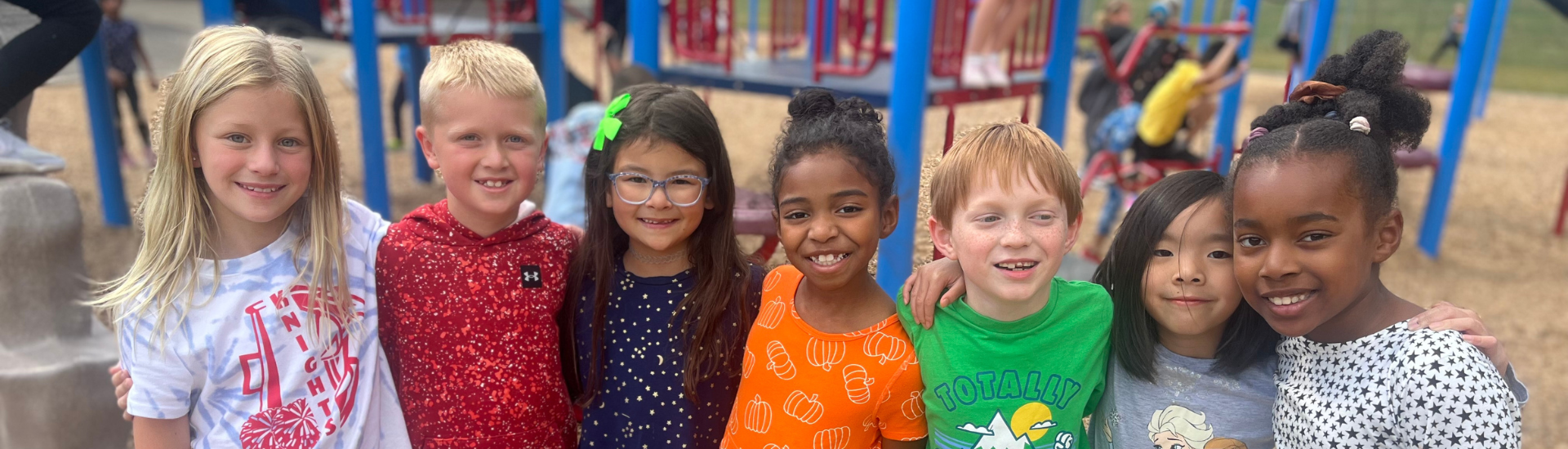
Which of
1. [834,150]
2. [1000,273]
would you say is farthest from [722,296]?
[1000,273]

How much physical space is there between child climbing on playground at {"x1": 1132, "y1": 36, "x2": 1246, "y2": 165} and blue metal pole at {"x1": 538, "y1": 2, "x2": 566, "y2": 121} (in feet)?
12.7

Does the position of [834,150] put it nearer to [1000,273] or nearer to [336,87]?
[1000,273]

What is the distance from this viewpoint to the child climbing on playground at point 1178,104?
6348 mm

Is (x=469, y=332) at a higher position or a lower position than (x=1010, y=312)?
lower

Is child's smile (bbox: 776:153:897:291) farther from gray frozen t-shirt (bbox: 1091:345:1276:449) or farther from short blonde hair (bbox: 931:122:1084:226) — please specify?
gray frozen t-shirt (bbox: 1091:345:1276:449)

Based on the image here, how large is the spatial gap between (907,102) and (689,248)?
1.81 meters

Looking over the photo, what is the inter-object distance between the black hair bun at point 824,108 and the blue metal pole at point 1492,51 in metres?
7.59

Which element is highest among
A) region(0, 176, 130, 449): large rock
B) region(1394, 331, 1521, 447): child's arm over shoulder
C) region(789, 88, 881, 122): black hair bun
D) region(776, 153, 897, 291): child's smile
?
region(789, 88, 881, 122): black hair bun

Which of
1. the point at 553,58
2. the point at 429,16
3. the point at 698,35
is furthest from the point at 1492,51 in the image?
the point at 429,16

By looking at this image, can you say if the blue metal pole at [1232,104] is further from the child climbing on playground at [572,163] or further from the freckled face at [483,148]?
the freckled face at [483,148]

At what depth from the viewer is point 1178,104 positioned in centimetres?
635

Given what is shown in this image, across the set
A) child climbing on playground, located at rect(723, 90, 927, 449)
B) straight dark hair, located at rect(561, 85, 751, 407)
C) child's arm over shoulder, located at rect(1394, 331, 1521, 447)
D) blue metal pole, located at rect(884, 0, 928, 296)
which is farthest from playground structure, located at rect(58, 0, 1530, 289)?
child's arm over shoulder, located at rect(1394, 331, 1521, 447)

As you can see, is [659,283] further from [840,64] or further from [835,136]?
[840,64]

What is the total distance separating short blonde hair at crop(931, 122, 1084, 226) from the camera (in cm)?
169
